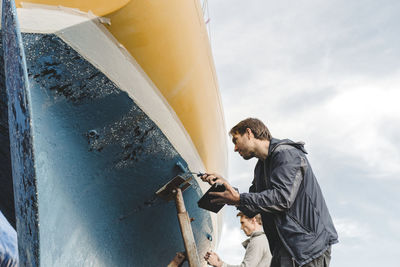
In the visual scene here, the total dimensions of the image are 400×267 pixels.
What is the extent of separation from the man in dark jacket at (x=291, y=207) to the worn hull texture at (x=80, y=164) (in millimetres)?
534

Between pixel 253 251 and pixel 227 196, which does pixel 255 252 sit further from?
pixel 227 196

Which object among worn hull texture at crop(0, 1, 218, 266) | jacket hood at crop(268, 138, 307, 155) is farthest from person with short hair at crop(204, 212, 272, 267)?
jacket hood at crop(268, 138, 307, 155)

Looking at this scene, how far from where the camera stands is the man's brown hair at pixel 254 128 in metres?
2.33

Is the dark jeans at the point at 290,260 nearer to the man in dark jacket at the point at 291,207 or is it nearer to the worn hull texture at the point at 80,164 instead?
the man in dark jacket at the point at 291,207

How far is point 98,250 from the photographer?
7.70 feet

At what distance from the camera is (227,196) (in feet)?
7.04

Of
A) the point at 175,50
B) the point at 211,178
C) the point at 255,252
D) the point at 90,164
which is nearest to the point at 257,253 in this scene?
the point at 255,252

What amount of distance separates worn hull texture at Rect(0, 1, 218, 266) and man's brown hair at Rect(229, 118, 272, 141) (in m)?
0.41

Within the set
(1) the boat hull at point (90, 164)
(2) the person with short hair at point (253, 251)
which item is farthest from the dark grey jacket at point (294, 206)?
(2) the person with short hair at point (253, 251)

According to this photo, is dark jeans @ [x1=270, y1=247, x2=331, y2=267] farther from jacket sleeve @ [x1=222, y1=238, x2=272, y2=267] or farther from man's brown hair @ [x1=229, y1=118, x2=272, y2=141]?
jacket sleeve @ [x1=222, y1=238, x2=272, y2=267]

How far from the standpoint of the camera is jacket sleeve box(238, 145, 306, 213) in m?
1.97

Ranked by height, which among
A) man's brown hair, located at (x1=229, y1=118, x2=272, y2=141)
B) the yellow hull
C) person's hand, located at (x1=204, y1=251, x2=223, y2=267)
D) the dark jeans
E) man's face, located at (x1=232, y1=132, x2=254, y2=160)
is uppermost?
the yellow hull

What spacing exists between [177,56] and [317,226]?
119cm

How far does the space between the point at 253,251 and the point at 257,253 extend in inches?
1.3
